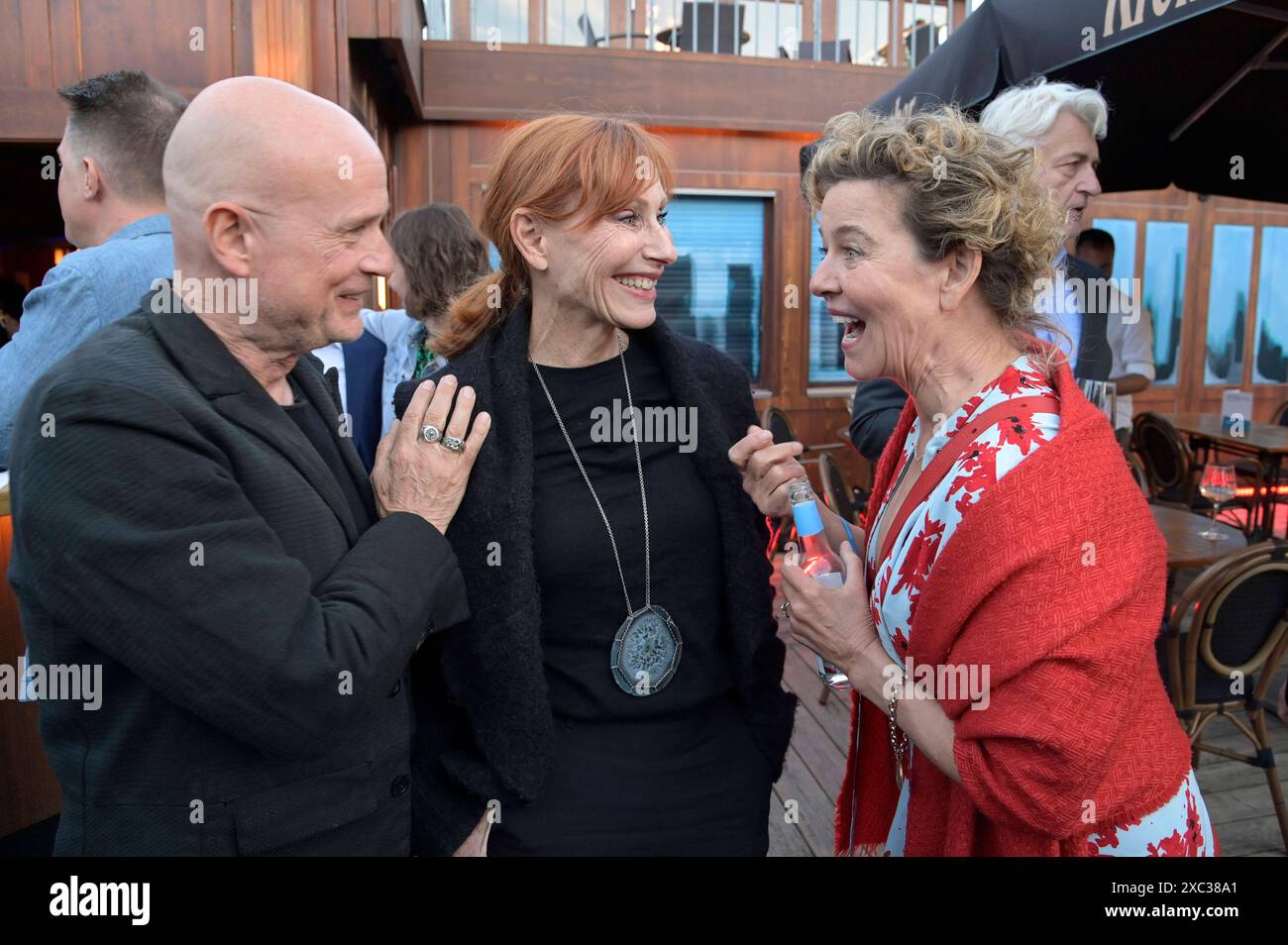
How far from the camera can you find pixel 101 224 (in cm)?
236

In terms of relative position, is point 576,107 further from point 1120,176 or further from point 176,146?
point 176,146

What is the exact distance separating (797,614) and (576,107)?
6423 mm

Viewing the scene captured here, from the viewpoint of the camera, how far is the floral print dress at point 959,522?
4.45 ft

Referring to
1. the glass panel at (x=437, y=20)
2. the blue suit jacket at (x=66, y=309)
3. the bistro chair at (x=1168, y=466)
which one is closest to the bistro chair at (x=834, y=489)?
the bistro chair at (x=1168, y=466)

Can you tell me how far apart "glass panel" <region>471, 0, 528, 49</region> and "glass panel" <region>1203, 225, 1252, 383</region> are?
678 centimetres

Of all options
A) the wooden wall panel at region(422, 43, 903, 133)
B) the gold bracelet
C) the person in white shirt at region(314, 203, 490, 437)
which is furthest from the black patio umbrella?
the wooden wall panel at region(422, 43, 903, 133)

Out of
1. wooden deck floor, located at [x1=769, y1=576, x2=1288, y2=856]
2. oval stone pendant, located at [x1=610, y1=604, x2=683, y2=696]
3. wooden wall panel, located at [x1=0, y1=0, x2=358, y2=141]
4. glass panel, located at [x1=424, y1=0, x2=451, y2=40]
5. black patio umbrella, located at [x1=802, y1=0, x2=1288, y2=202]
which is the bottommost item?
wooden deck floor, located at [x1=769, y1=576, x2=1288, y2=856]

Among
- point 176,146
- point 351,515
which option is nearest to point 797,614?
point 351,515

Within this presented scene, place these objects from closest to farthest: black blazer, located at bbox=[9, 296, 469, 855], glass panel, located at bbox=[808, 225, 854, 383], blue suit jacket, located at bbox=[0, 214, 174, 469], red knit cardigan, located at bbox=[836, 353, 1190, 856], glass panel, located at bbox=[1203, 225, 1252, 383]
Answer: black blazer, located at bbox=[9, 296, 469, 855]
red knit cardigan, located at bbox=[836, 353, 1190, 856]
blue suit jacket, located at bbox=[0, 214, 174, 469]
glass panel, located at bbox=[808, 225, 854, 383]
glass panel, located at bbox=[1203, 225, 1252, 383]

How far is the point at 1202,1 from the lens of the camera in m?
2.37

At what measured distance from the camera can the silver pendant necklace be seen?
1.66 meters

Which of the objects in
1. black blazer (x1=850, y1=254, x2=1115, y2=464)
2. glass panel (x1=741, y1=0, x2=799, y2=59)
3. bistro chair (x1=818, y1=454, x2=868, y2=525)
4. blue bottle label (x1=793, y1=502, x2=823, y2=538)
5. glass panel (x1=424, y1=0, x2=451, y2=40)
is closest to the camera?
blue bottle label (x1=793, y1=502, x2=823, y2=538)

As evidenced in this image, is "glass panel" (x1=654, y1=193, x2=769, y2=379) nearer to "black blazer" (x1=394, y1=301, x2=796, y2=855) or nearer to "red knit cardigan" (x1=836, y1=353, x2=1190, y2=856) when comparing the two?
"black blazer" (x1=394, y1=301, x2=796, y2=855)

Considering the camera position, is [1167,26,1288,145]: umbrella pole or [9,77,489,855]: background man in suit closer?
[9,77,489,855]: background man in suit
